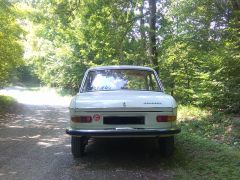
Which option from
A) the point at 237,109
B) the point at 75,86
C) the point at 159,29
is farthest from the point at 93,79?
the point at 75,86

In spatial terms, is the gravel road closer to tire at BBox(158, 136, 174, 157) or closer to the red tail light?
tire at BBox(158, 136, 174, 157)

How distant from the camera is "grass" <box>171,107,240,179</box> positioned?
565 centimetres

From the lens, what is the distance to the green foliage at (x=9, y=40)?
16.0m

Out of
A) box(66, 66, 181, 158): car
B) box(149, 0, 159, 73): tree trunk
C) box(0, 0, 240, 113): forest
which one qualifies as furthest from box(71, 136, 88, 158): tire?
box(149, 0, 159, 73): tree trunk

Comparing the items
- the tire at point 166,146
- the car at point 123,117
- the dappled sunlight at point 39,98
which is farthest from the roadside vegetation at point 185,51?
the dappled sunlight at point 39,98

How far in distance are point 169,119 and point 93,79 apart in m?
2.21

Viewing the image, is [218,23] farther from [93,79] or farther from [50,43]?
[50,43]

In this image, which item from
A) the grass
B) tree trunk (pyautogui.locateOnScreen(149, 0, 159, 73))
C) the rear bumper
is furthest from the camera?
tree trunk (pyautogui.locateOnScreen(149, 0, 159, 73))

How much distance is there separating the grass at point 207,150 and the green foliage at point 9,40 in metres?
9.76

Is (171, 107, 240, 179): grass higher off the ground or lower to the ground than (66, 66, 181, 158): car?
lower

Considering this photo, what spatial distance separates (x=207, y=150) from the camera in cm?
699

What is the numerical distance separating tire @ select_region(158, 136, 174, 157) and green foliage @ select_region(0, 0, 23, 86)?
1072 centimetres

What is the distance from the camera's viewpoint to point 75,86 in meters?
36.4

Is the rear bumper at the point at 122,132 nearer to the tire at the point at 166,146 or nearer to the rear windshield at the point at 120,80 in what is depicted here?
the tire at the point at 166,146
